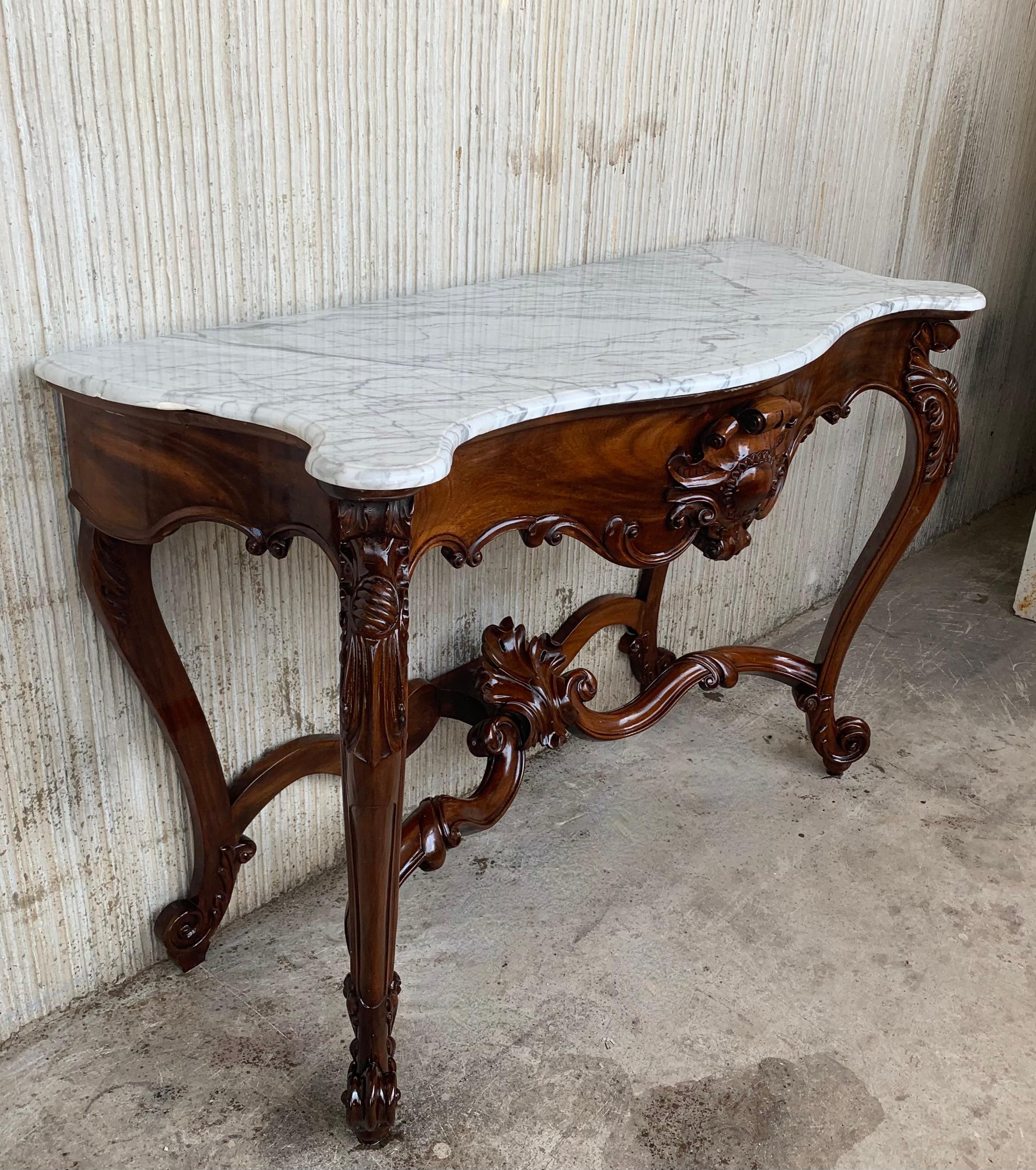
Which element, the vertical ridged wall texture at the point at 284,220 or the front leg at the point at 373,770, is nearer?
the front leg at the point at 373,770

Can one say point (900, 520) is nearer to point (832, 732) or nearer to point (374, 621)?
point (832, 732)

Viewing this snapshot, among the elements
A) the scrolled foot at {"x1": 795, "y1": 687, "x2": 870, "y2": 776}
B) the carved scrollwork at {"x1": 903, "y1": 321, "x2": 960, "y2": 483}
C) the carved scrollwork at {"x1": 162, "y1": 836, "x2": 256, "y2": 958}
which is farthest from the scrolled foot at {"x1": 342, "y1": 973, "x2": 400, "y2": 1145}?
the carved scrollwork at {"x1": 903, "y1": 321, "x2": 960, "y2": 483}

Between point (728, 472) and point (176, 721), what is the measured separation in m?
0.79

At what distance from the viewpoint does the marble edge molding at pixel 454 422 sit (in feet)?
3.18

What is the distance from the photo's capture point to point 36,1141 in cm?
139

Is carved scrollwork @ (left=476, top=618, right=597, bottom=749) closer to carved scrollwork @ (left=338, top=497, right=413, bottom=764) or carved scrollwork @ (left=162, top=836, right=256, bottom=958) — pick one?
carved scrollwork @ (left=162, top=836, right=256, bottom=958)

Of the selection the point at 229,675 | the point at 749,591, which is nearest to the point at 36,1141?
the point at 229,675

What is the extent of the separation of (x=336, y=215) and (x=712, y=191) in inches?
34.7

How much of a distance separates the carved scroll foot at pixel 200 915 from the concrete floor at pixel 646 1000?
0.04 m

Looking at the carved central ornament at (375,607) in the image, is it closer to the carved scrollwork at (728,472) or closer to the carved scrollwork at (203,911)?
→ the carved scrollwork at (728,472)

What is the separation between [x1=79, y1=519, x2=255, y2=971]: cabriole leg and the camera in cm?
138

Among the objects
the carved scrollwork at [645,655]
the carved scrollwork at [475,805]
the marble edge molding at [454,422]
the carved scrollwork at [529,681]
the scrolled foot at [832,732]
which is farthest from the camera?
the carved scrollwork at [645,655]

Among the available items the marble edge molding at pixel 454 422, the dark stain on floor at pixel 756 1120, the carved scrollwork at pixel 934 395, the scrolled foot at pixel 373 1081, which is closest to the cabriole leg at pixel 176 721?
the marble edge molding at pixel 454 422

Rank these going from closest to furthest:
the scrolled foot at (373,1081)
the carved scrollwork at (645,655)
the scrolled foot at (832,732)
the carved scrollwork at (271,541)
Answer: the carved scrollwork at (271,541)
the scrolled foot at (373,1081)
the scrolled foot at (832,732)
the carved scrollwork at (645,655)
